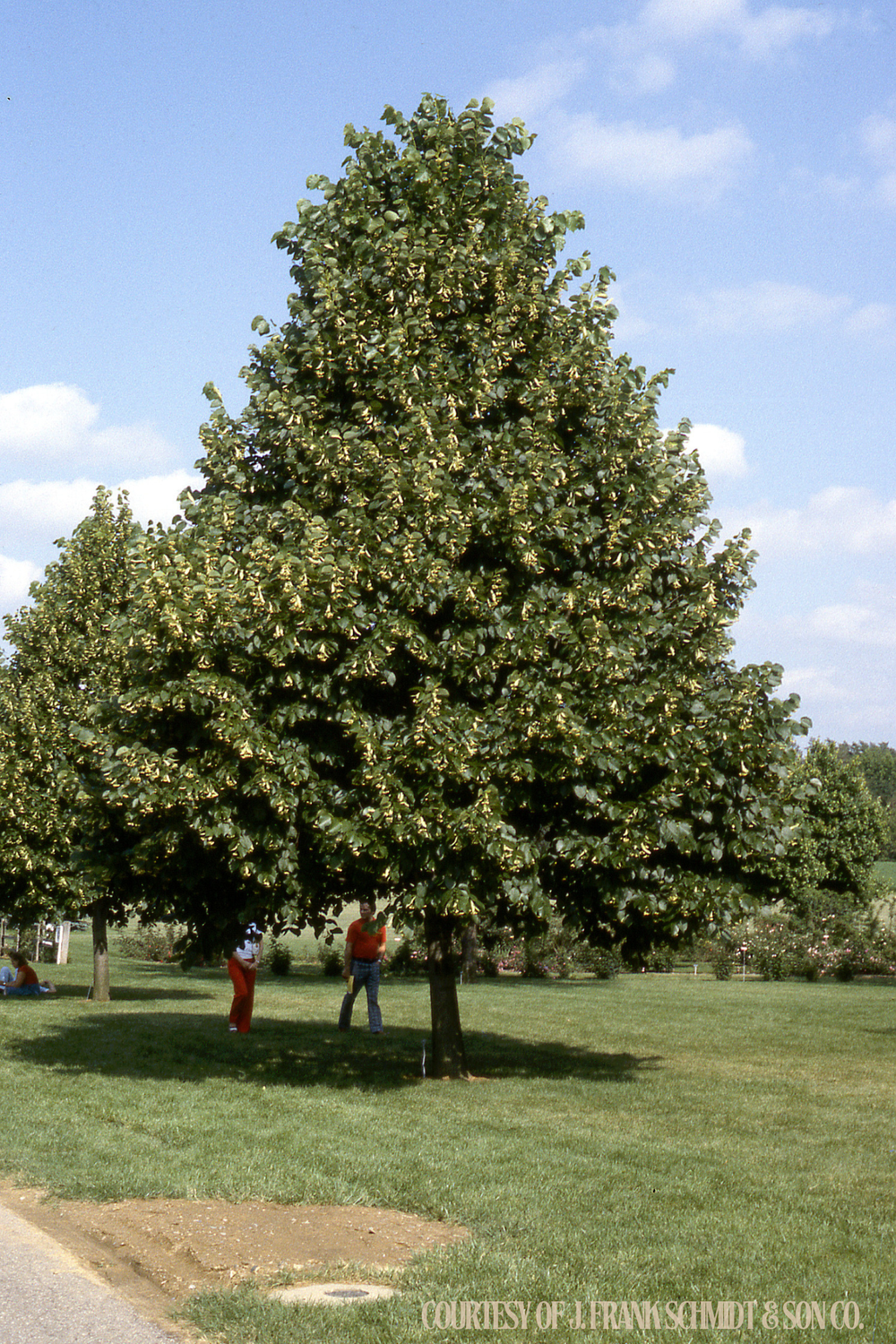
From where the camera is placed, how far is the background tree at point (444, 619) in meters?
11.9

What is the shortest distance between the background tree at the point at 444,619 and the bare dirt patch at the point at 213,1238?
398cm

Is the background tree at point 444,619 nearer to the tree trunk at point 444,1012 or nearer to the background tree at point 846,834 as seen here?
the tree trunk at point 444,1012

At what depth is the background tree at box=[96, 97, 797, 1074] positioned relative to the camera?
11.9 meters

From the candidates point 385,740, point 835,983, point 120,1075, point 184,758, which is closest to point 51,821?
point 120,1075

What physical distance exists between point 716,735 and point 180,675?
5.36 meters

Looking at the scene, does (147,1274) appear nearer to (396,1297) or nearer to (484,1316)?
(396,1297)

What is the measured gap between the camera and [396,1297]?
6.22 m

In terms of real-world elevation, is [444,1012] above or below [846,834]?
below

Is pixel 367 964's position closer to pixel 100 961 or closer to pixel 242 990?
pixel 242 990

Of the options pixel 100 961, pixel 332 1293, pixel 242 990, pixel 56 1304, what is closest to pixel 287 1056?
pixel 242 990

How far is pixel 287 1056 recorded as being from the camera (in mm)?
16672

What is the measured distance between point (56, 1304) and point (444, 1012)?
913 centimetres

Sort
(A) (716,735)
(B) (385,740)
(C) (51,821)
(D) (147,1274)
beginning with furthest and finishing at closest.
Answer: (C) (51,821) < (A) (716,735) < (B) (385,740) < (D) (147,1274)

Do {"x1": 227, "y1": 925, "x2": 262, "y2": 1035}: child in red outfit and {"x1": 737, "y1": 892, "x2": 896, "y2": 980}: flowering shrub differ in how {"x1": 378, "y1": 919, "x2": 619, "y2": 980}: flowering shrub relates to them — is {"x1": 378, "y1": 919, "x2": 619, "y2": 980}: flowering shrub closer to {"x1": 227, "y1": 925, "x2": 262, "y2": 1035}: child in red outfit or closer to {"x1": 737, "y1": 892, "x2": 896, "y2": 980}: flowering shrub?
{"x1": 737, "y1": 892, "x2": 896, "y2": 980}: flowering shrub
